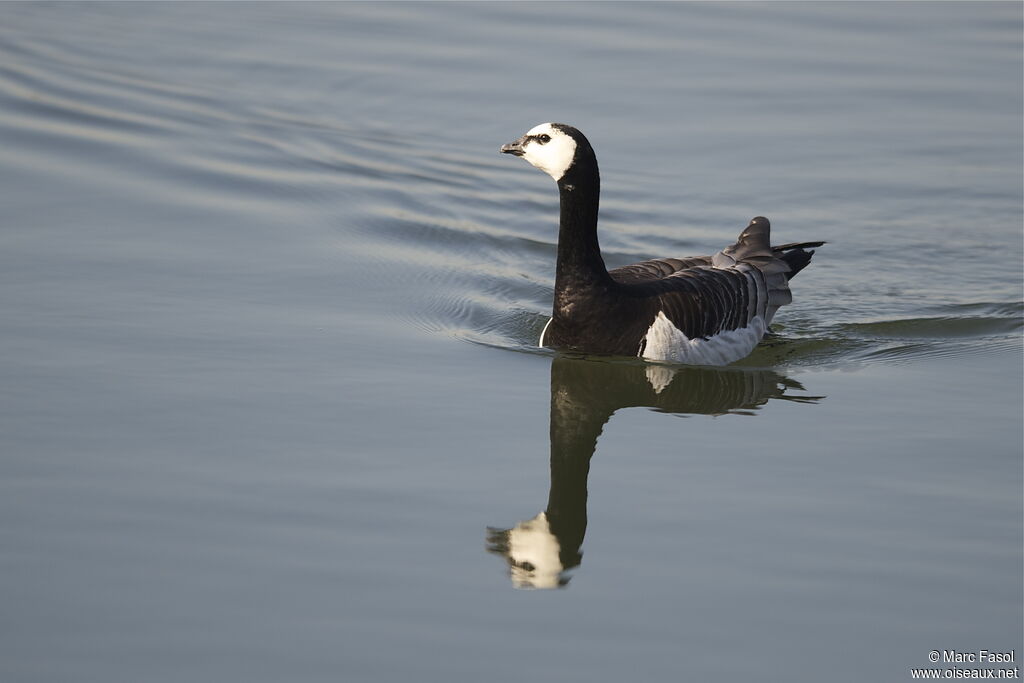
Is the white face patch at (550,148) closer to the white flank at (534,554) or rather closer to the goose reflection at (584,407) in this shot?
the goose reflection at (584,407)

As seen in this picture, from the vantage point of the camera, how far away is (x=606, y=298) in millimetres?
10516

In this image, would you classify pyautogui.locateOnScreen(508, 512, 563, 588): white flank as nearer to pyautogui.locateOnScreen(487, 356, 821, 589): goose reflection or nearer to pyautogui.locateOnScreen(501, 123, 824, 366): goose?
pyautogui.locateOnScreen(487, 356, 821, 589): goose reflection

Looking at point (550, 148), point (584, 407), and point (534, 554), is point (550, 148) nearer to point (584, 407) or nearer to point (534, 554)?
point (584, 407)

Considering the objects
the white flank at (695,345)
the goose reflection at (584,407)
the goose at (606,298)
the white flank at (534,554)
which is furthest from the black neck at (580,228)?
the white flank at (534,554)

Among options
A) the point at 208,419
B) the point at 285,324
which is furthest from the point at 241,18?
the point at 208,419

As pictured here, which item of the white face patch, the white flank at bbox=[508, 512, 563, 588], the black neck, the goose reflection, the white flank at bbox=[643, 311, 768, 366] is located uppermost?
the white face patch

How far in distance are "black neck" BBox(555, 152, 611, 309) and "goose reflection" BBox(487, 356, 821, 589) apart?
709 millimetres

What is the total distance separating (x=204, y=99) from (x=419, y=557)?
11.1m

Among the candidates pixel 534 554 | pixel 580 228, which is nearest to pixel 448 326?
pixel 580 228

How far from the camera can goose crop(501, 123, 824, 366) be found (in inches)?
410

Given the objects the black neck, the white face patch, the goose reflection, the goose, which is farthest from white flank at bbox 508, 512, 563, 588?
the white face patch

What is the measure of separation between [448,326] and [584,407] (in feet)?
6.40

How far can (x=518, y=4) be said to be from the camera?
21.3 metres

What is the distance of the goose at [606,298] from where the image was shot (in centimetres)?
1041
